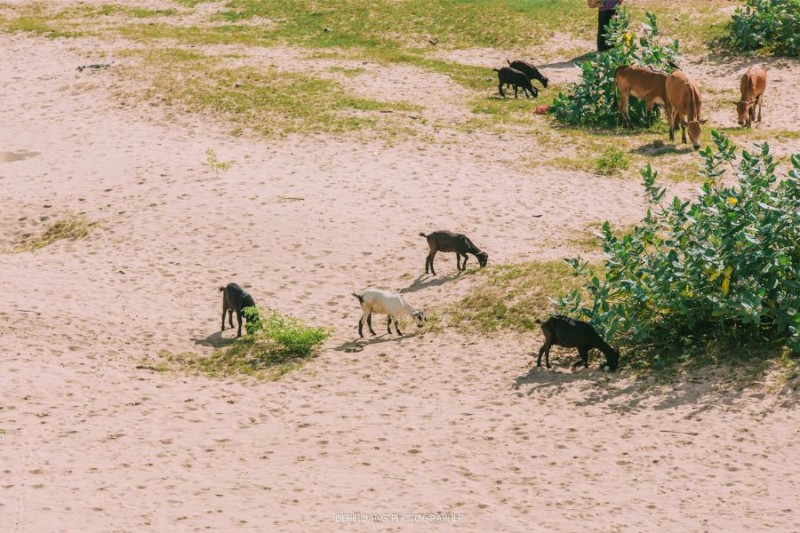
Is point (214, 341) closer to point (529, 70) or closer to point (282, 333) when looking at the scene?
point (282, 333)

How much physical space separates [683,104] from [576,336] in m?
9.27

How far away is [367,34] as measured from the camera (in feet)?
91.8

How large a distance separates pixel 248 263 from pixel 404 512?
649cm

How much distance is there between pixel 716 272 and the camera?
40.1 feet

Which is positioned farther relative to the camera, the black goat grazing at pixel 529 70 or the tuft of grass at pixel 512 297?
the black goat grazing at pixel 529 70

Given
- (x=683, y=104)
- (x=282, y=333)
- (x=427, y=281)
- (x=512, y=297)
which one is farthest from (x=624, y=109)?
(x=282, y=333)

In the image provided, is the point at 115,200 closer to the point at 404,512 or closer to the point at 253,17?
the point at 404,512

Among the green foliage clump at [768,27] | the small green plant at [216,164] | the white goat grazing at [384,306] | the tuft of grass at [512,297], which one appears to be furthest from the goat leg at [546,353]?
the green foliage clump at [768,27]

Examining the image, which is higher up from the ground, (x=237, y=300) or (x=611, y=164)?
(x=611, y=164)

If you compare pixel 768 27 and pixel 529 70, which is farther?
pixel 768 27

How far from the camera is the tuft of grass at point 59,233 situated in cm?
1669

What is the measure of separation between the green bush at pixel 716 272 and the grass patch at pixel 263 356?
2839mm

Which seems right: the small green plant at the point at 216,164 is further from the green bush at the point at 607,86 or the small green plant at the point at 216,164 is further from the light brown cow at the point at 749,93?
the light brown cow at the point at 749,93

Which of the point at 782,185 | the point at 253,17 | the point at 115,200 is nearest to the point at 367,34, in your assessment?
the point at 253,17
